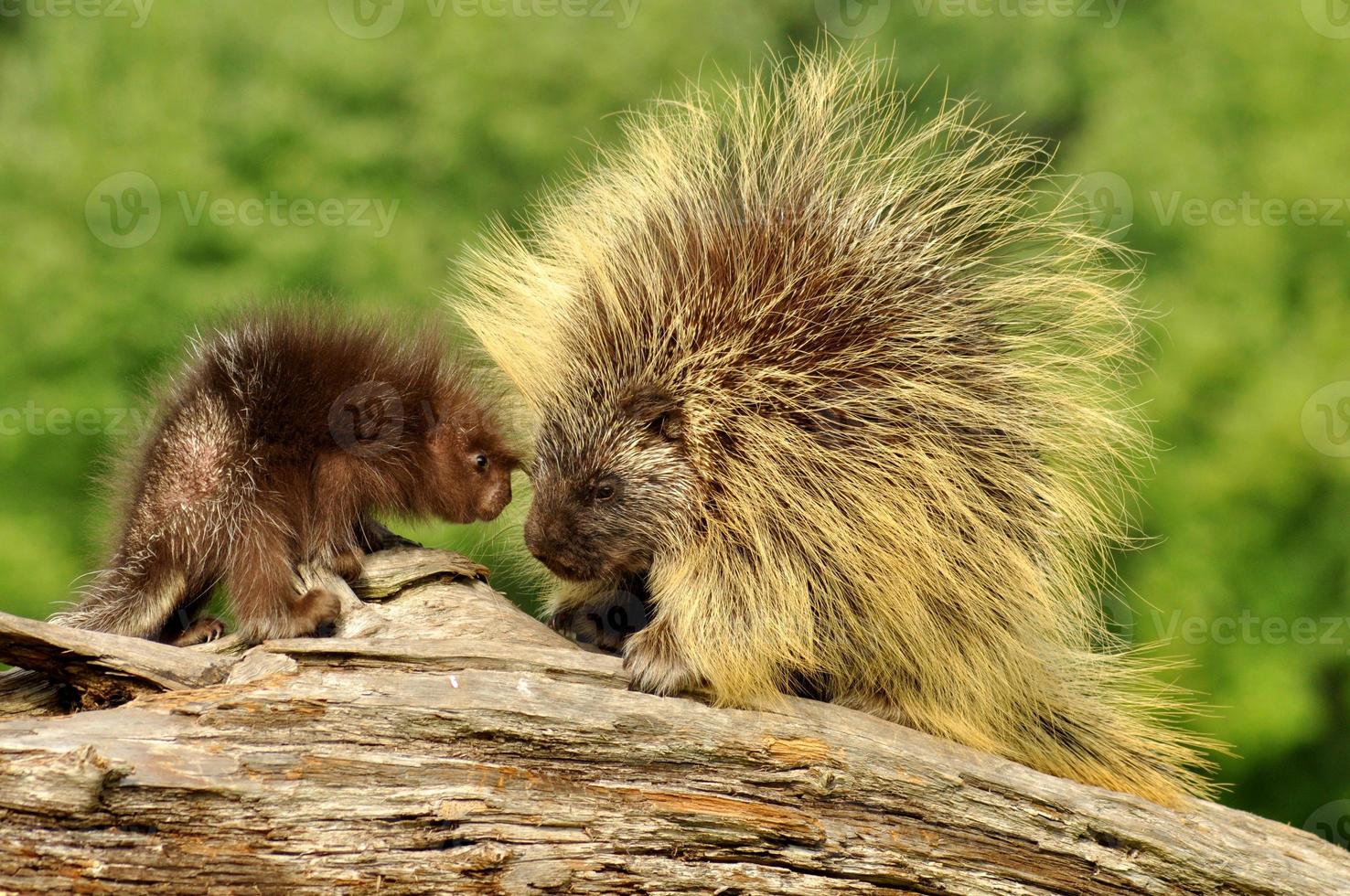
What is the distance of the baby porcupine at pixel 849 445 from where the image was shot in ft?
6.68

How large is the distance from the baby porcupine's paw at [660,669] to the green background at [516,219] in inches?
48.0

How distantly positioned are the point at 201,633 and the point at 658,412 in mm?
974

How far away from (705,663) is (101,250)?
8.76 ft

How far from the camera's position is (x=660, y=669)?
1967mm

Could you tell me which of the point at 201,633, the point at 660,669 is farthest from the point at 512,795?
the point at 201,633

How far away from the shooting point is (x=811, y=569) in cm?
205

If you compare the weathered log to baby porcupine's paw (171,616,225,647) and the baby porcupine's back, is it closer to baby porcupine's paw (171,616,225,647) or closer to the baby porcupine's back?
baby porcupine's paw (171,616,225,647)

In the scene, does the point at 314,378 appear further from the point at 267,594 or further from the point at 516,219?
the point at 516,219

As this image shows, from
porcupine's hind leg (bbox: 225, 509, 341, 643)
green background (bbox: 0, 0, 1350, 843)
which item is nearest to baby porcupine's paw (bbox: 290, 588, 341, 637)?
porcupine's hind leg (bbox: 225, 509, 341, 643)

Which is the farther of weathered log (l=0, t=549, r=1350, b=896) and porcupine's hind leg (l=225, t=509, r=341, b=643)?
porcupine's hind leg (l=225, t=509, r=341, b=643)

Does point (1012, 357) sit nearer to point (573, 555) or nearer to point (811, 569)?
point (811, 569)

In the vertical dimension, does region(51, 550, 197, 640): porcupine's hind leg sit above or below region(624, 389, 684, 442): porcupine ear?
below

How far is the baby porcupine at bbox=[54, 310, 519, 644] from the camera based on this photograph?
77.5 inches

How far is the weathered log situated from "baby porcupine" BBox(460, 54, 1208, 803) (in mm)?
135
